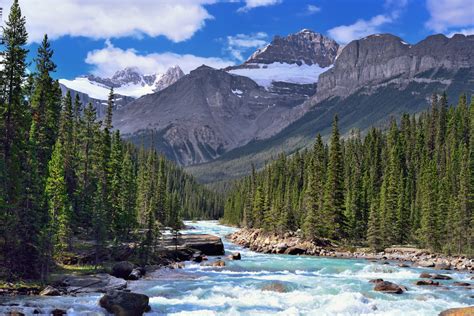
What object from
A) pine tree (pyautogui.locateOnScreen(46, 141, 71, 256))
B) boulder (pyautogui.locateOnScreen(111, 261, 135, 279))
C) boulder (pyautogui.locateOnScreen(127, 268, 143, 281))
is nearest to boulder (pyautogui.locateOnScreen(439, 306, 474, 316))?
boulder (pyautogui.locateOnScreen(127, 268, 143, 281))

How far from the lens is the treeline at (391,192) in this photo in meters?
77.5

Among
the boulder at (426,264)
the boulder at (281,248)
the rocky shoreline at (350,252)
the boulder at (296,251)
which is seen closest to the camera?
the boulder at (426,264)

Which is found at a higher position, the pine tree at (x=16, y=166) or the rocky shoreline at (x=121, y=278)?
the pine tree at (x=16, y=166)

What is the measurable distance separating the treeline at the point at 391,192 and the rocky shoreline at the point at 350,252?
2725 millimetres

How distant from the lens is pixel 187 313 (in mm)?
33594

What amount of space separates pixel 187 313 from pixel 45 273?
13.8 metres

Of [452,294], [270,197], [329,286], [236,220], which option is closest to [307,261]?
[329,286]

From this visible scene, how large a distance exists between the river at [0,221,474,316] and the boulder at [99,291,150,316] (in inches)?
25.1

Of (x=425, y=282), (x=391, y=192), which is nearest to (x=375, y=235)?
(x=391, y=192)

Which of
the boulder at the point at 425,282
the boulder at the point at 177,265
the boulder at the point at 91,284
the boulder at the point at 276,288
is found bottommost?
the boulder at the point at 177,265

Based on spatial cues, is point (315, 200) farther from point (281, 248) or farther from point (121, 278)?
point (121, 278)

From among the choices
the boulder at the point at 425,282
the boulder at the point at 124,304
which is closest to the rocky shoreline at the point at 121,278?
the boulder at the point at 124,304

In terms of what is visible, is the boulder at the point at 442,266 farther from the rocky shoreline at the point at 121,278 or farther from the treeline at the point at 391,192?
the rocky shoreline at the point at 121,278

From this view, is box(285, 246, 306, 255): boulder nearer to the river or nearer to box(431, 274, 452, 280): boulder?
the river
